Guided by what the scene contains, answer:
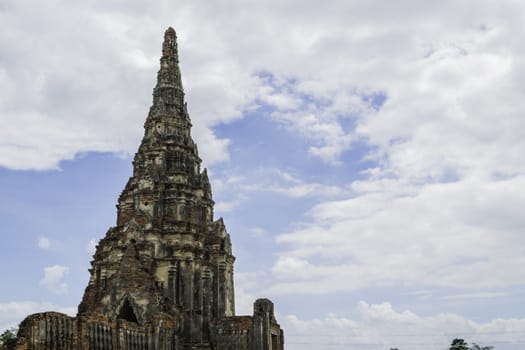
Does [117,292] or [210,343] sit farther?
[210,343]

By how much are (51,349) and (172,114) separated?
25.2m

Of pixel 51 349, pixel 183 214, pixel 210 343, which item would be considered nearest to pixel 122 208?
pixel 183 214

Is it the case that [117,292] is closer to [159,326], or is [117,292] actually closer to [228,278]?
[159,326]

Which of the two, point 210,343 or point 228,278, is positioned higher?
point 228,278

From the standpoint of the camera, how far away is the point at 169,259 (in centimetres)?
3947

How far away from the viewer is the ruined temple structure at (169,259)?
33.3 metres

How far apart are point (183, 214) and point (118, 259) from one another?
537 cm

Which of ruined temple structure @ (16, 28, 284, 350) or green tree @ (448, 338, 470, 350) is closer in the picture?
ruined temple structure @ (16, 28, 284, 350)

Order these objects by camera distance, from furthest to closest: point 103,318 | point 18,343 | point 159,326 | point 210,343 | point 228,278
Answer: point 228,278 → point 210,343 → point 159,326 → point 103,318 → point 18,343

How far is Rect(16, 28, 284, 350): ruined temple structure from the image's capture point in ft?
109

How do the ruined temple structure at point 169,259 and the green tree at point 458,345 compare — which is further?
the green tree at point 458,345

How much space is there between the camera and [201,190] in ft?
145

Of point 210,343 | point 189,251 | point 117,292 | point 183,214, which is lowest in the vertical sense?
point 210,343

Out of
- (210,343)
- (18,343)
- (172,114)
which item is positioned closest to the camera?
(18,343)
